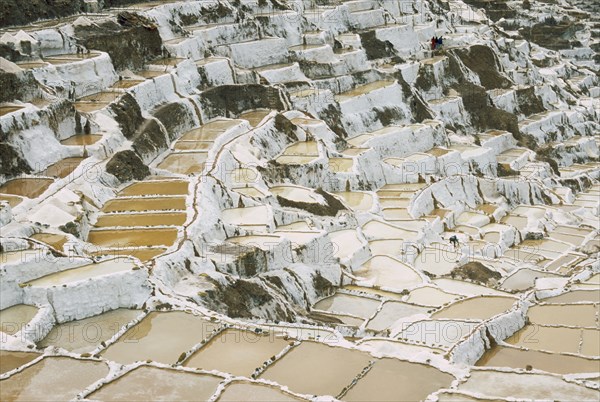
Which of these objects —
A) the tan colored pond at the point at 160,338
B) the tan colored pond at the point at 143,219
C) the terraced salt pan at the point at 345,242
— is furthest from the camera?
the terraced salt pan at the point at 345,242

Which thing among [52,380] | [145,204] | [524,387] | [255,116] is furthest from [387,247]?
[52,380]

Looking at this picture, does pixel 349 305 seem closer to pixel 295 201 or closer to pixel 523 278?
pixel 295 201

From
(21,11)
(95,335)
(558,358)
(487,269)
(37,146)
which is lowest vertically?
(487,269)

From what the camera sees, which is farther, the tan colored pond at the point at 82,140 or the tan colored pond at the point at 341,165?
the tan colored pond at the point at 341,165

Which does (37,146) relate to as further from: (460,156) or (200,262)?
(460,156)

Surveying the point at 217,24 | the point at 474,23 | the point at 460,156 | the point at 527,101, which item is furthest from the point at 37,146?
the point at 474,23

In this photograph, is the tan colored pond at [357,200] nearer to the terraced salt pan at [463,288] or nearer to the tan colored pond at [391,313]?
the terraced salt pan at [463,288]

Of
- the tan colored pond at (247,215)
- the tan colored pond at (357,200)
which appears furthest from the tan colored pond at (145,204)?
the tan colored pond at (357,200)
